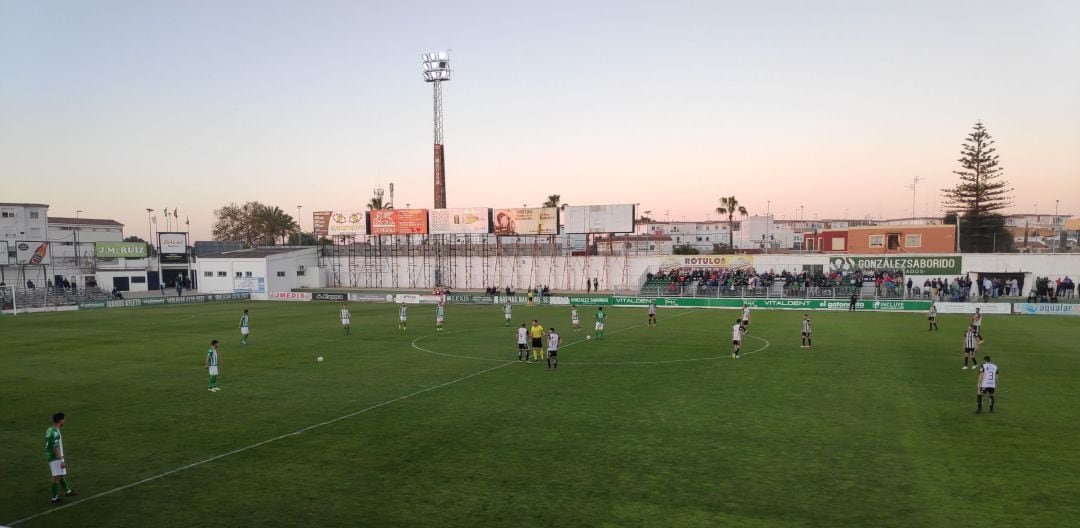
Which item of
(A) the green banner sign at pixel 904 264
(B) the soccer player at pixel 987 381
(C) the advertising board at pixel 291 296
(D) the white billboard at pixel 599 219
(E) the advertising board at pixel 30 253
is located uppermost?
(D) the white billboard at pixel 599 219

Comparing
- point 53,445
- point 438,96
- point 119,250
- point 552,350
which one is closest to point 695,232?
point 438,96

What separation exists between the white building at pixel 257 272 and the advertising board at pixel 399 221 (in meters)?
10.5

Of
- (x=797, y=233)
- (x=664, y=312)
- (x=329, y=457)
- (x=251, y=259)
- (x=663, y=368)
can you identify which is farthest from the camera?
(x=797, y=233)

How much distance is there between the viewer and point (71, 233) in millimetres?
106312

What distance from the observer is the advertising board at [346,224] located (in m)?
80.9

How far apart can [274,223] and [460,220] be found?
55.0 metres

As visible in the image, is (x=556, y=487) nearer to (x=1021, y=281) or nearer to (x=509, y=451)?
(x=509, y=451)

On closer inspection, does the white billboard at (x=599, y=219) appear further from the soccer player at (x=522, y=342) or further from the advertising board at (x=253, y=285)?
the soccer player at (x=522, y=342)

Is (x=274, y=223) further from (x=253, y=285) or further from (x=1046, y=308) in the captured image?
(x=1046, y=308)

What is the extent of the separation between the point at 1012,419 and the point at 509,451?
46.0ft

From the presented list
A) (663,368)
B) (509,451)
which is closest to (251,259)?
(663,368)

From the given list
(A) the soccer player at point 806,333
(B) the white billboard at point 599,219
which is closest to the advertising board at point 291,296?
(B) the white billboard at point 599,219

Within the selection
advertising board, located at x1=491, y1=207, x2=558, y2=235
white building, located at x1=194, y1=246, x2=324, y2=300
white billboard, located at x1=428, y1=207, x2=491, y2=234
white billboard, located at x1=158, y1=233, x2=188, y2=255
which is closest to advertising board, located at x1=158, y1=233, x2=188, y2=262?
white billboard, located at x1=158, y1=233, x2=188, y2=255

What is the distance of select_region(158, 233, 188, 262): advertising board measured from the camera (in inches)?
3324
